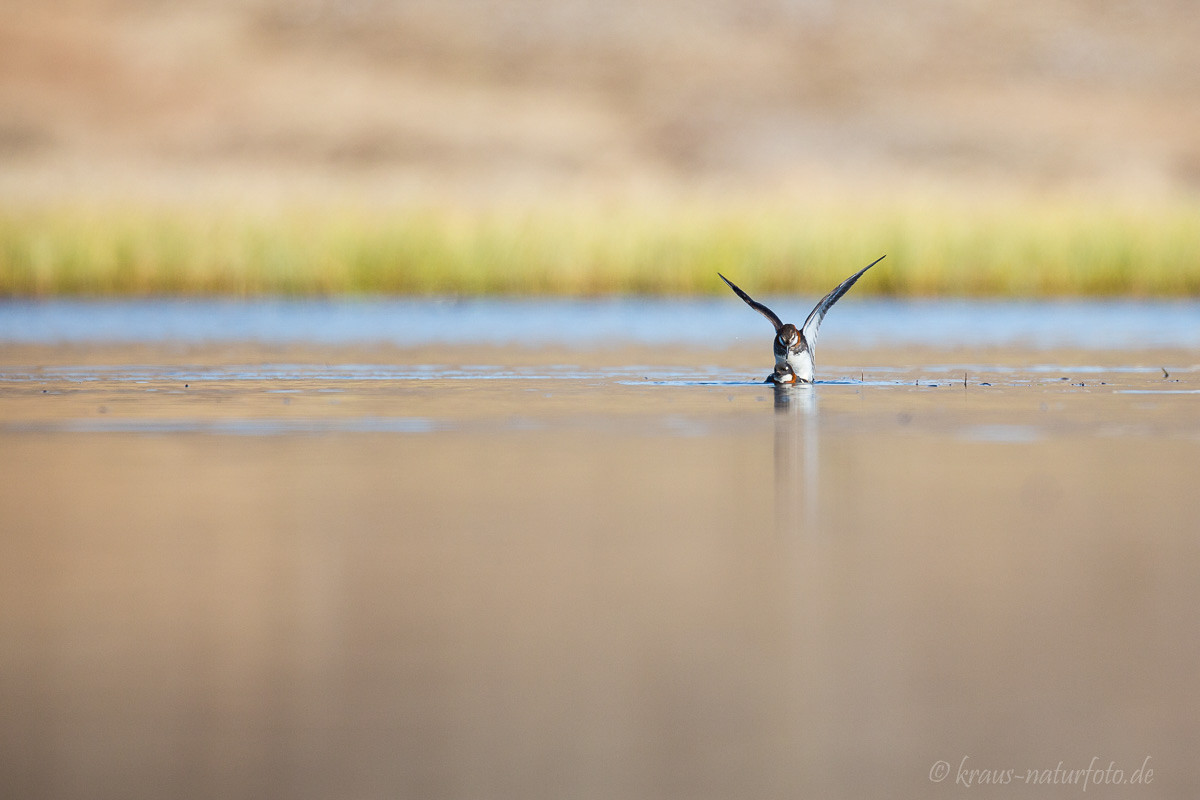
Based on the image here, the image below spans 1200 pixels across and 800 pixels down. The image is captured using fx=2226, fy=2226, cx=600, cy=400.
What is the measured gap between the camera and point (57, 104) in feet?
262

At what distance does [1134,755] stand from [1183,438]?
16.0 ft

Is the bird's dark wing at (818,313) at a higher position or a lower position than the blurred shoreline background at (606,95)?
lower

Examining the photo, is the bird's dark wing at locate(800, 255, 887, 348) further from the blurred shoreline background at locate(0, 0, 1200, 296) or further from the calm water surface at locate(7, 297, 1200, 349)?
the blurred shoreline background at locate(0, 0, 1200, 296)

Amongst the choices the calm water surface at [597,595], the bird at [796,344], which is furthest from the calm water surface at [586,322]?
the calm water surface at [597,595]

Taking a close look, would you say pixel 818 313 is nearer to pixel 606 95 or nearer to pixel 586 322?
pixel 586 322

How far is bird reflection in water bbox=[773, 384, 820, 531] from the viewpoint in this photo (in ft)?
Answer: 21.3

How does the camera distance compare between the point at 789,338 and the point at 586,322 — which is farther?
the point at 586,322

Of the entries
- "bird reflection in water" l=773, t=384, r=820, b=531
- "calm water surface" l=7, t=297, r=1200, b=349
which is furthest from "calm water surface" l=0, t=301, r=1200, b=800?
"calm water surface" l=7, t=297, r=1200, b=349

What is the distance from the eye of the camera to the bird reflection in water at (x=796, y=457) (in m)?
6.49

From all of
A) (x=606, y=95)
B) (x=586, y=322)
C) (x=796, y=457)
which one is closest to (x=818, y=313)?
(x=796, y=457)

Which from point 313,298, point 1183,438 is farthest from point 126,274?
point 1183,438

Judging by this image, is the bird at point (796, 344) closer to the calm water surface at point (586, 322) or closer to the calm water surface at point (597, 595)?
the calm water surface at point (597, 595)

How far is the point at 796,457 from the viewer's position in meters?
7.93

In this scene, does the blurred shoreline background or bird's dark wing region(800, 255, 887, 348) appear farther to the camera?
the blurred shoreline background
